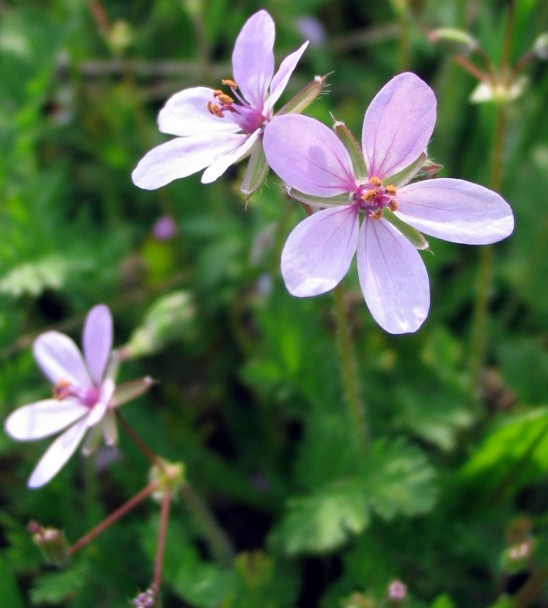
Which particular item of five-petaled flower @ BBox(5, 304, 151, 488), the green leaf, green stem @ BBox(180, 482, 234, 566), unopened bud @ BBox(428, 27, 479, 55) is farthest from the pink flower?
the green leaf

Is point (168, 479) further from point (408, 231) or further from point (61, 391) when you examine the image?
point (408, 231)

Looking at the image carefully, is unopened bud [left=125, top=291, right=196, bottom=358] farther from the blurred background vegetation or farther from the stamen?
the stamen

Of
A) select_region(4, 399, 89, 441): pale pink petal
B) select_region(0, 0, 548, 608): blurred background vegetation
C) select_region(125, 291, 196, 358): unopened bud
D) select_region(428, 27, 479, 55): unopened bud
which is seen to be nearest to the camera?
select_region(4, 399, 89, 441): pale pink petal

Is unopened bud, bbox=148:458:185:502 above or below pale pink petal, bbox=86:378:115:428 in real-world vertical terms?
below

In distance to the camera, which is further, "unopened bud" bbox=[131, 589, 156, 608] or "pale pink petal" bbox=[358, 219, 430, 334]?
"unopened bud" bbox=[131, 589, 156, 608]

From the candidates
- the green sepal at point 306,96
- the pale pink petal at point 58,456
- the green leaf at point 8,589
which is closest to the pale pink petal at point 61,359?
the pale pink petal at point 58,456

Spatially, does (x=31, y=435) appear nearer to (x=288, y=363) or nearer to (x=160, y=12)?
(x=288, y=363)

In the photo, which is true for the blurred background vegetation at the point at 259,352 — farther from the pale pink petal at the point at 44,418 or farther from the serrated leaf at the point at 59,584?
the pale pink petal at the point at 44,418
